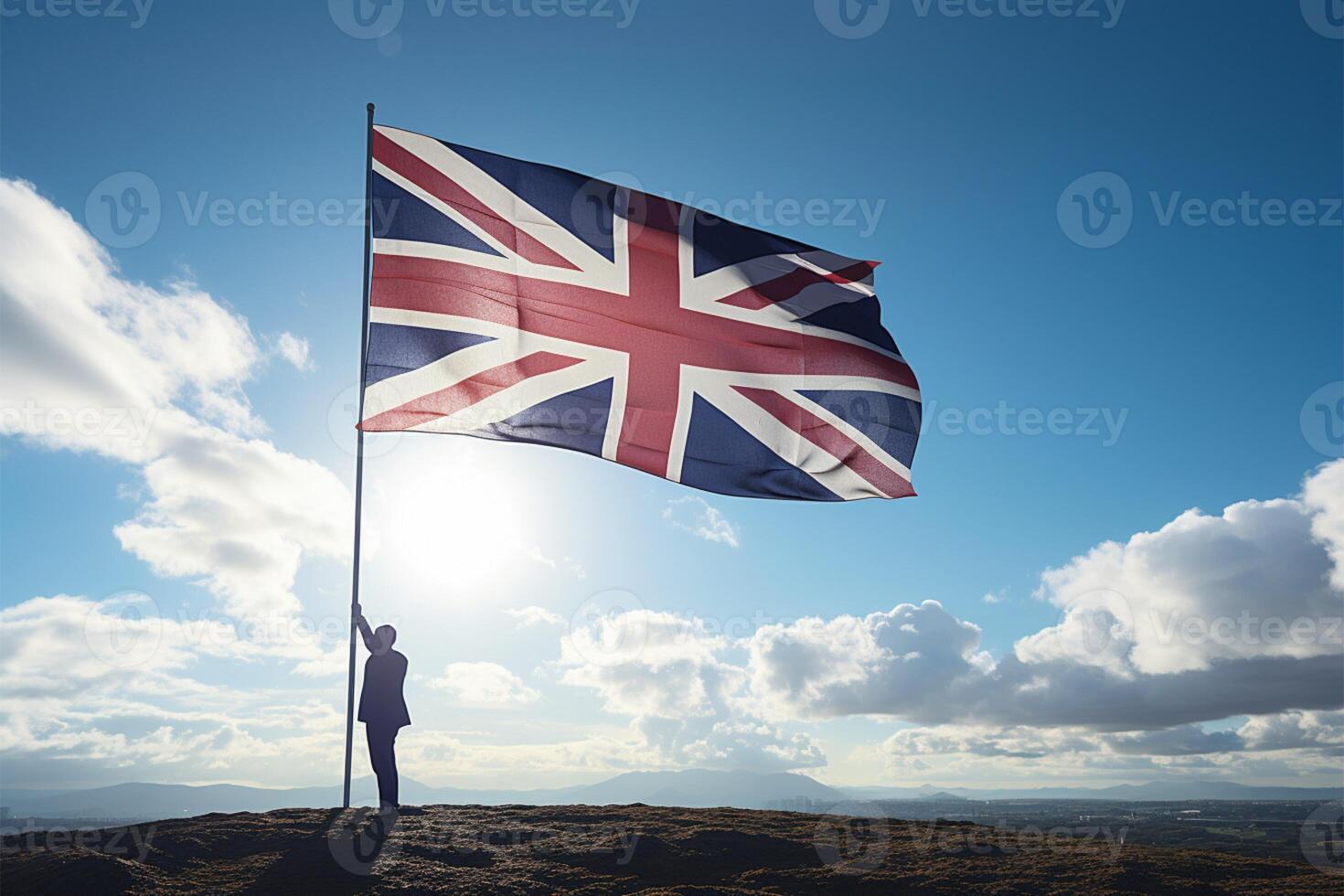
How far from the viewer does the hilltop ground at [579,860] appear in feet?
27.1

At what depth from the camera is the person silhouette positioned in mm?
13633

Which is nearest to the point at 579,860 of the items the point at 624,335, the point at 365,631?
the point at 365,631

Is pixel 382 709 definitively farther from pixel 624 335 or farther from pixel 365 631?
pixel 624 335

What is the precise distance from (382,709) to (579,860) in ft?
17.8

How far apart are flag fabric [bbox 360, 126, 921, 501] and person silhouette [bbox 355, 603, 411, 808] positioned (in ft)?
12.4

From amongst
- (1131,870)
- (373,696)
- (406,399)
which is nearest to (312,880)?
(373,696)

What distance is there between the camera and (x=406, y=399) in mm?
12617

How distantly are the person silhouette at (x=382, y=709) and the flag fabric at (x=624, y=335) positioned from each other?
3.77m

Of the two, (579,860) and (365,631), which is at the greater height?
(365,631)

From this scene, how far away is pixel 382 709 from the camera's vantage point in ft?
44.9

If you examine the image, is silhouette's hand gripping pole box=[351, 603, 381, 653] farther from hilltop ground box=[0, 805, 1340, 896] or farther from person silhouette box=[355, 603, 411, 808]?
hilltop ground box=[0, 805, 1340, 896]

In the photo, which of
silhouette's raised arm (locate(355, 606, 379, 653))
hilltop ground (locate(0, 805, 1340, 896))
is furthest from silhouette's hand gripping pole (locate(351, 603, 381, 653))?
hilltop ground (locate(0, 805, 1340, 896))

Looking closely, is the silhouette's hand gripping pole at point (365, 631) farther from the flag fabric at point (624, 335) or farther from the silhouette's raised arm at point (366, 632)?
the flag fabric at point (624, 335)

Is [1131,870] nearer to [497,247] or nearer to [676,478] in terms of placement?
[676,478]
